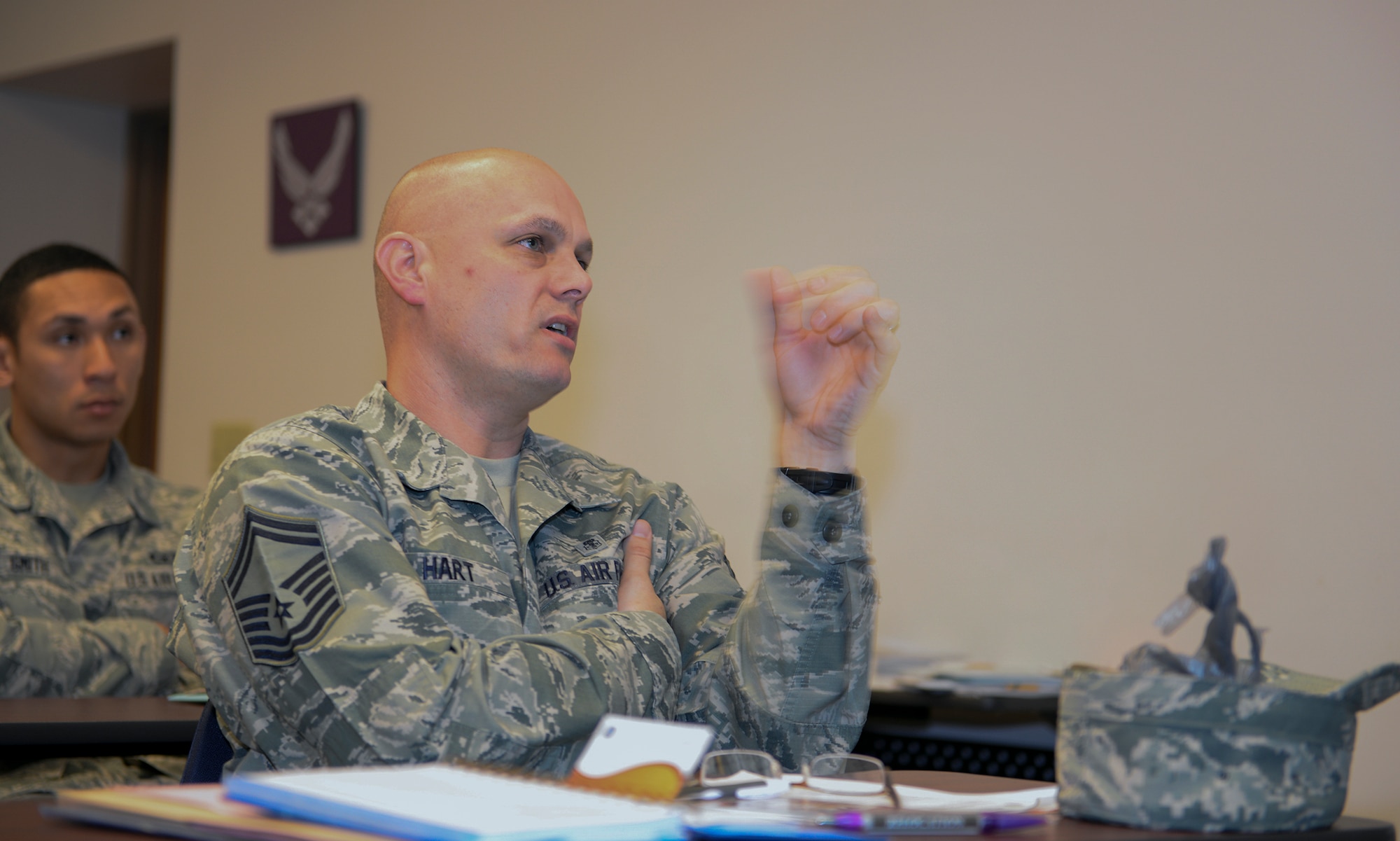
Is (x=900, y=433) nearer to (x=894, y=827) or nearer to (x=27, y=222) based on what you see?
(x=894, y=827)

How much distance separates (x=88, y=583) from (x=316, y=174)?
1371 millimetres

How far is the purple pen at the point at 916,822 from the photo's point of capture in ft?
2.53

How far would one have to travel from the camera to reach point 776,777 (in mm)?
945

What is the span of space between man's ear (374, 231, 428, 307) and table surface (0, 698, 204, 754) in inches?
24.7

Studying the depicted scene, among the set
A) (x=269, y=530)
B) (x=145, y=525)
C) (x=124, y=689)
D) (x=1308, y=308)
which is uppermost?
(x=1308, y=308)

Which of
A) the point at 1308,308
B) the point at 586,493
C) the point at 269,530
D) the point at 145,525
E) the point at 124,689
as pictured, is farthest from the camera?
the point at 145,525

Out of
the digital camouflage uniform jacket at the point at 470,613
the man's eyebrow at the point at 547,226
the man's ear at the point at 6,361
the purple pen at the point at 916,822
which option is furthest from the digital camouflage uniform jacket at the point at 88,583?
the purple pen at the point at 916,822

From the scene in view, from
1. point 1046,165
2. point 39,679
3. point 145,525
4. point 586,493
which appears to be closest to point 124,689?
point 39,679

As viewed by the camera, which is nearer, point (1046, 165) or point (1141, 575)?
point (1141, 575)

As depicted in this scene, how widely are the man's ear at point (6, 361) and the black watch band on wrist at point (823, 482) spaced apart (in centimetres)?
231

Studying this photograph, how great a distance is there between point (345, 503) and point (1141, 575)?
1.52 meters

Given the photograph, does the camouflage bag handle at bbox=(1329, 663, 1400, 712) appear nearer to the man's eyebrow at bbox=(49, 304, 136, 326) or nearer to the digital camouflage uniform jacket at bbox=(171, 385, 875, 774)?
the digital camouflage uniform jacket at bbox=(171, 385, 875, 774)

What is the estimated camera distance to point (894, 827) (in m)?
0.78

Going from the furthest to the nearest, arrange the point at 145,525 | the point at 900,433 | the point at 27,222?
1. the point at 27,222
2. the point at 145,525
3. the point at 900,433
